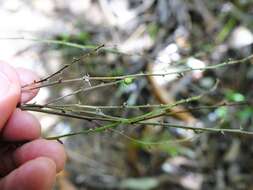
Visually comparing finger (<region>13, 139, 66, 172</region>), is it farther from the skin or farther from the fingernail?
the fingernail

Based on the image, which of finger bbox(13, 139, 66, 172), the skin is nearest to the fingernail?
the skin

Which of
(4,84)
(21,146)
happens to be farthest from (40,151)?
(4,84)

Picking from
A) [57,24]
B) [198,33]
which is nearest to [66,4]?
[57,24]

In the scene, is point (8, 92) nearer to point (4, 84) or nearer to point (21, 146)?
point (4, 84)

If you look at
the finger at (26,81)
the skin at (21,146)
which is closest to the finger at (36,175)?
the skin at (21,146)

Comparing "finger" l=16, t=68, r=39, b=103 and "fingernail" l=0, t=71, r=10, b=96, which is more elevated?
"finger" l=16, t=68, r=39, b=103

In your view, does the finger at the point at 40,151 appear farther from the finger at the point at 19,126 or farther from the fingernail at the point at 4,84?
the fingernail at the point at 4,84

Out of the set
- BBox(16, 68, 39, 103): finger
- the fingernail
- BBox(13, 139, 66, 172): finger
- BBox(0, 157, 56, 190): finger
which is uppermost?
BBox(16, 68, 39, 103): finger
